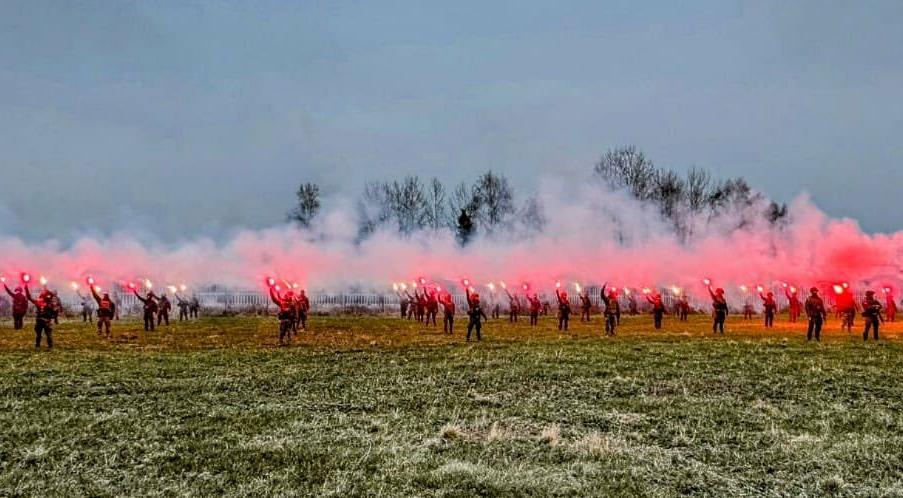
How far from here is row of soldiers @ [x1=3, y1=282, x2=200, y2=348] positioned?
23.2 metres

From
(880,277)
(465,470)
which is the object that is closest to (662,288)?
(880,277)

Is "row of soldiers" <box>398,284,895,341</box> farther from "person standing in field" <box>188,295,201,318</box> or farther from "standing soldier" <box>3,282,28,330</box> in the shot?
"standing soldier" <box>3,282,28,330</box>

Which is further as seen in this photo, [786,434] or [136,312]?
[136,312]

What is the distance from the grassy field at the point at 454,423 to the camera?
318 inches

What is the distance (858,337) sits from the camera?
89.1 feet

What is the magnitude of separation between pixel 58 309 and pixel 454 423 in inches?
1065

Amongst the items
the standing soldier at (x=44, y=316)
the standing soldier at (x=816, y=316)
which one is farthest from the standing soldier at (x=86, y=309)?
the standing soldier at (x=816, y=316)

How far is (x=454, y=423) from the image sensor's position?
1107 centimetres

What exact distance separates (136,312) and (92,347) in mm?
27714

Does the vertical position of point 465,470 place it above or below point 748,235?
below

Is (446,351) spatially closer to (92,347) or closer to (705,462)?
(92,347)

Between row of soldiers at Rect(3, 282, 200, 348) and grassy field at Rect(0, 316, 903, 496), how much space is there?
10.6 feet

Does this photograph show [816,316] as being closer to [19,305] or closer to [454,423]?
[454,423]

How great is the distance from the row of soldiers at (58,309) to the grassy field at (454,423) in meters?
3.23
